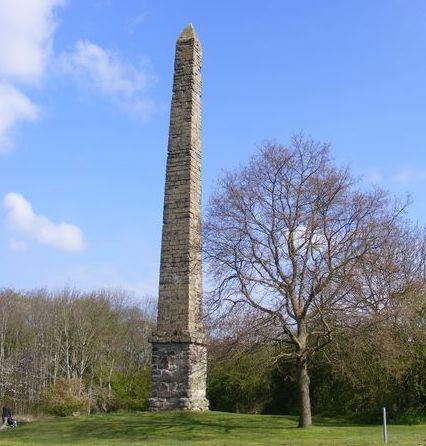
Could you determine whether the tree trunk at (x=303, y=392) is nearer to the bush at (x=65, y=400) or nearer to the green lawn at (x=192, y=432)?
the green lawn at (x=192, y=432)

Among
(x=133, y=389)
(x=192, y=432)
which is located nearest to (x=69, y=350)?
(x=133, y=389)

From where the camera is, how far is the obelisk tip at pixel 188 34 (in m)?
22.7

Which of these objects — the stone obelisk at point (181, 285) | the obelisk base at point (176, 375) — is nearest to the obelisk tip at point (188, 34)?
the stone obelisk at point (181, 285)

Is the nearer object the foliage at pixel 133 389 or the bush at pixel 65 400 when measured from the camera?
the bush at pixel 65 400

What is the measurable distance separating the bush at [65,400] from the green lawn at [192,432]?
22.6 ft

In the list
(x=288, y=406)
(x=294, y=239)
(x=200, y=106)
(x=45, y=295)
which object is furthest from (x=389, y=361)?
(x=45, y=295)

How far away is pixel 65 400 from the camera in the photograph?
1179 inches

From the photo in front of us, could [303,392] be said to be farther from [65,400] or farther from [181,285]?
[65,400]

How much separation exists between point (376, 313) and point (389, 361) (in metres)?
1.96

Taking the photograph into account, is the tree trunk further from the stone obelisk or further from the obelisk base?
the obelisk base

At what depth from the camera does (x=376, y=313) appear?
17031mm

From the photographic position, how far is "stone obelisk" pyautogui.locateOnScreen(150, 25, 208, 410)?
20.6m

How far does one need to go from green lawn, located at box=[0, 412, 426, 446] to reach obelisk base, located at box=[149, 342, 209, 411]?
0.49 metres

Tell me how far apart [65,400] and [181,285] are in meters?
12.8
